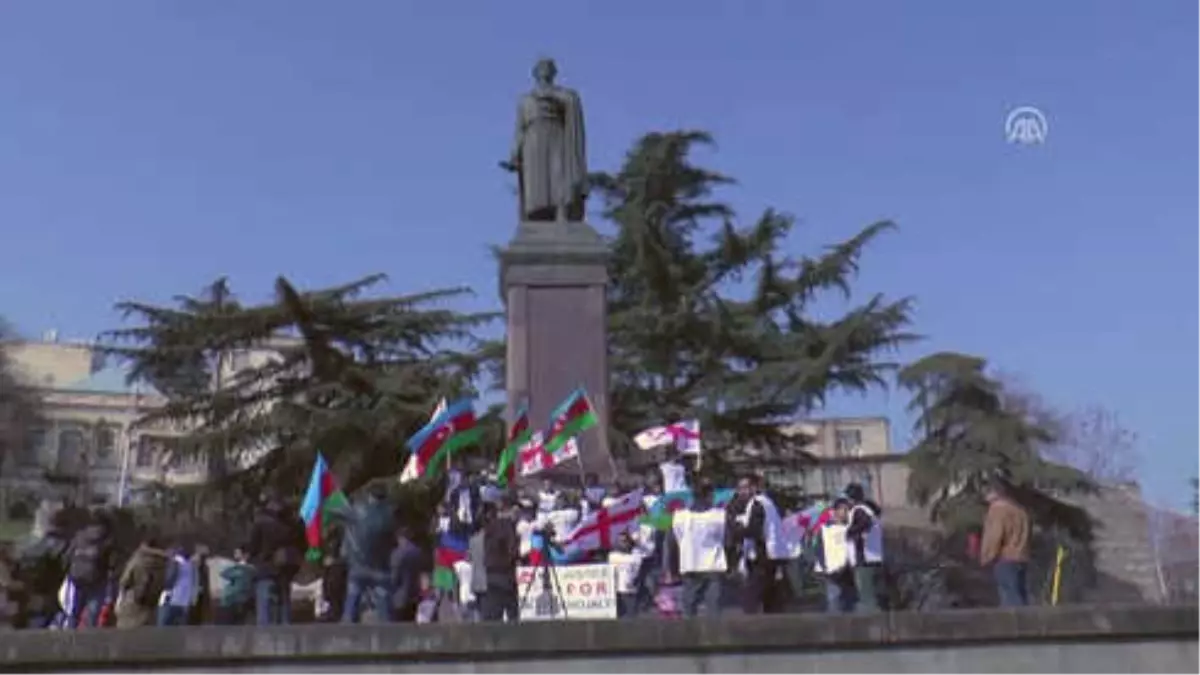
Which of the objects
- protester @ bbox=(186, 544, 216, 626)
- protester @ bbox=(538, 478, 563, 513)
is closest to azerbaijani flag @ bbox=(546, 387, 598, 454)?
protester @ bbox=(538, 478, 563, 513)

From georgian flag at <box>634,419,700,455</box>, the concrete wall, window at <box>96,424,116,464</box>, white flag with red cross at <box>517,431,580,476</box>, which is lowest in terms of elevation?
the concrete wall

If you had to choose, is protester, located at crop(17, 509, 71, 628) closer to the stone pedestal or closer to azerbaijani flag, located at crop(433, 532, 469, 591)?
azerbaijani flag, located at crop(433, 532, 469, 591)

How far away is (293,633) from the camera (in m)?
8.87

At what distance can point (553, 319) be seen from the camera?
60.0 ft

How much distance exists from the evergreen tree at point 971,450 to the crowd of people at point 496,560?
18602 millimetres

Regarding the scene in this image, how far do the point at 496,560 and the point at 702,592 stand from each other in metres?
2.26

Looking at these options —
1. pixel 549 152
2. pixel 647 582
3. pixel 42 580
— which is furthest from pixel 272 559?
pixel 549 152

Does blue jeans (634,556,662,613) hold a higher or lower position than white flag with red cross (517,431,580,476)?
lower

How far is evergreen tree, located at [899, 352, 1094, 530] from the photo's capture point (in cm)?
3197

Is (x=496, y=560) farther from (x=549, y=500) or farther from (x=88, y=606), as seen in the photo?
(x=88, y=606)

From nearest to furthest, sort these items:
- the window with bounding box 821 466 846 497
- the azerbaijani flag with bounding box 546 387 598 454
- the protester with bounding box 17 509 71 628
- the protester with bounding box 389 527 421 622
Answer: the protester with bounding box 389 527 421 622 < the protester with bounding box 17 509 71 628 < the azerbaijani flag with bounding box 546 387 598 454 < the window with bounding box 821 466 846 497

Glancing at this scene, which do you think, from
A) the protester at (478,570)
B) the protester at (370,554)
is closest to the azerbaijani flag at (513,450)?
the protester at (478,570)

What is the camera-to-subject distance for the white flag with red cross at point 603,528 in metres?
14.2

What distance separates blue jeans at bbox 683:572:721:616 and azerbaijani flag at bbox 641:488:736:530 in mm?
707
